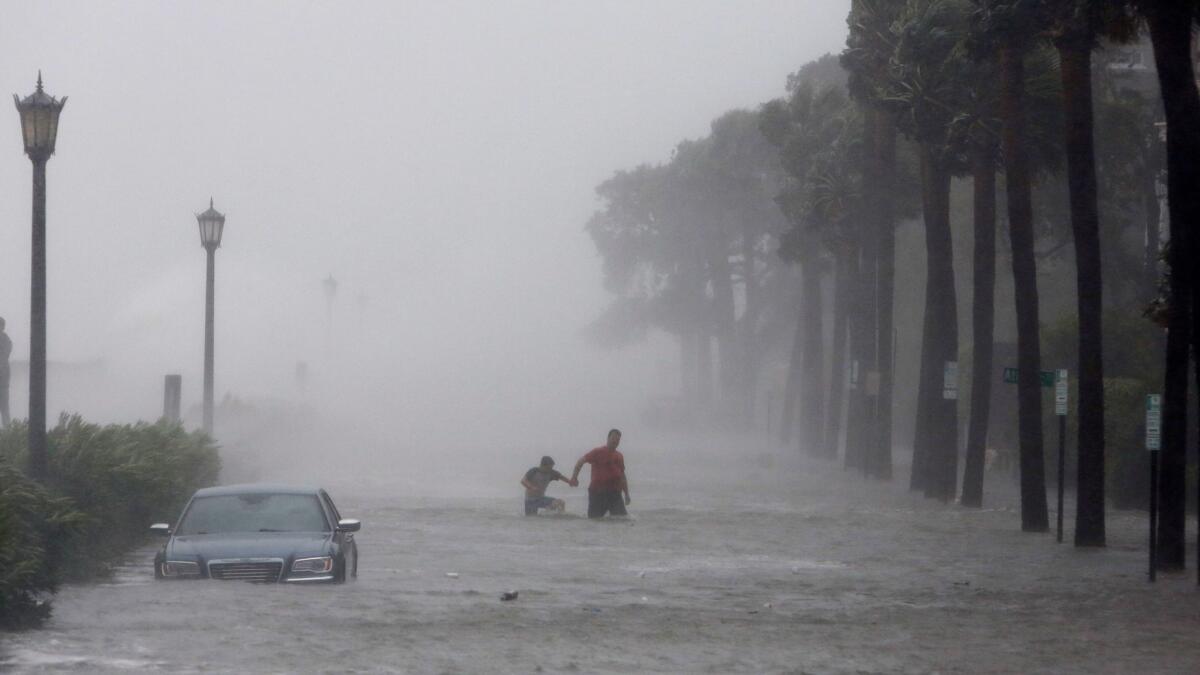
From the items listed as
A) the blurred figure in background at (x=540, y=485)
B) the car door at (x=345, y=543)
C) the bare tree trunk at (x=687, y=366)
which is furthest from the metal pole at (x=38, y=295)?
the bare tree trunk at (x=687, y=366)

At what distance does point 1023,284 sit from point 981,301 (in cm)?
483

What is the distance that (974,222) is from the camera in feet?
107

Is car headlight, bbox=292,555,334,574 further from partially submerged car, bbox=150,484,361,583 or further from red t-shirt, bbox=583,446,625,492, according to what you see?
red t-shirt, bbox=583,446,625,492

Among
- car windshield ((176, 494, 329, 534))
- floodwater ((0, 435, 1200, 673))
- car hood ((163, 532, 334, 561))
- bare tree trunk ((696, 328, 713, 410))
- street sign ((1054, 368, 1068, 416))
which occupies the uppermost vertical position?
bare tree trunk ((696, 328, 713, 410))

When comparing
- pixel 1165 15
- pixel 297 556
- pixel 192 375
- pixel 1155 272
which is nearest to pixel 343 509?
pixel 297 556

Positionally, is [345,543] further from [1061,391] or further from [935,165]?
[935,165]

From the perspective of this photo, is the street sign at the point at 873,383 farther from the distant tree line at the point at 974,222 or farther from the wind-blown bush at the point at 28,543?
the wind-blown bush at the point at 28,543

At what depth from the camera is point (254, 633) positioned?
13.7m

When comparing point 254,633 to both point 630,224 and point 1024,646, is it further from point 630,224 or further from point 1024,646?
point 630,224

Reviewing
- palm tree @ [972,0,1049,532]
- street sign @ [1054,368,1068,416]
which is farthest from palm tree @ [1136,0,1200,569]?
palm tree @ [972,0,1049,532]

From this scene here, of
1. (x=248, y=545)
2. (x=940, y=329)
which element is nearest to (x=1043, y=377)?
(x=940, y=329)

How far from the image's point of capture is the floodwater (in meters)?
13.1

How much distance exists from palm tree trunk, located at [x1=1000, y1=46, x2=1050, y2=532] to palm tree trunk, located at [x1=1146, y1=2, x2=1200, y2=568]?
6.61 meters

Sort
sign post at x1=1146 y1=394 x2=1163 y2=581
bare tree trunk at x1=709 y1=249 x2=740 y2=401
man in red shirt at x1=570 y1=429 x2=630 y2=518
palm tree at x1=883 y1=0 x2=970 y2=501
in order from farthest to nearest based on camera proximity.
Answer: bare tree trunk at x1=709 y1=249 x2=740 y2=401
palm tree at x1=883 y1=0 x2=970 y2=501
man in red shirt at x1=570 y1=429 x2=630 y2=518
sign post at x1=1146 y1=394 x2=1163 y2=581
